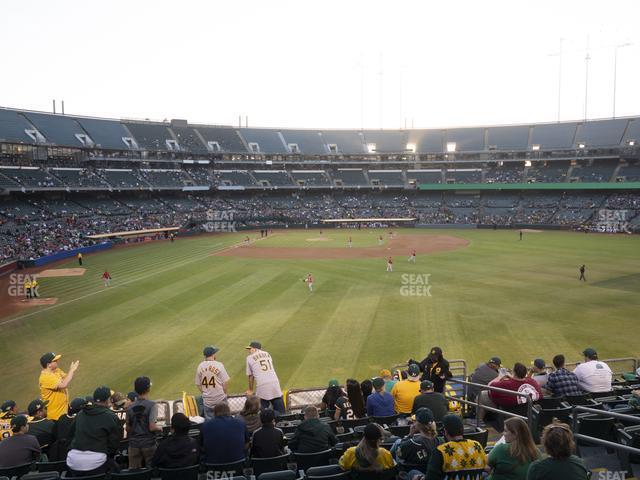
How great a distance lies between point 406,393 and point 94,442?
578 centimetres

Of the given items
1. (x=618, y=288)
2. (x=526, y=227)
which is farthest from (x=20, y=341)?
(x=526, y=227)

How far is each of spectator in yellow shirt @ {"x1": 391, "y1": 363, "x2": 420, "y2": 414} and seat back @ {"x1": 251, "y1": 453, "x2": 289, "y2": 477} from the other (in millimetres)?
3214

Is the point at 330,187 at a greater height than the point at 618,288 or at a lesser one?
greater

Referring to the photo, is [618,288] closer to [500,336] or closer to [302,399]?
[500,336]

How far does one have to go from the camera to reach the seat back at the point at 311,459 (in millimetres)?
6777

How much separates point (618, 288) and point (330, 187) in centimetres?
7098

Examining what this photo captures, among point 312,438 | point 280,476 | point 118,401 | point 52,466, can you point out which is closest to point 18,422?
point 52,466

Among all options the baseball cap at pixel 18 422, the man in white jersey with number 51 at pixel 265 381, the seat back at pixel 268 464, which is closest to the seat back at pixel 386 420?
the seat back at pixel 268 464

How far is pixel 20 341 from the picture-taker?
21.9 meters

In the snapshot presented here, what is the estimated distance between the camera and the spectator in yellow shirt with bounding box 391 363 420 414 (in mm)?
9156

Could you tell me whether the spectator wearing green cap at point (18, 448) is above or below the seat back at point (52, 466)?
above

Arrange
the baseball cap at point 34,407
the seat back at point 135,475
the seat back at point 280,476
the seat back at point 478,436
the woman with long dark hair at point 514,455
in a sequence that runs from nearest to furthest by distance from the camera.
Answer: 1. the woman with long dark hair at point 514,455
2. the seat back at point 280,476
3. the seat back at point 135,475
4. the seat back at point 478,436
5. the baseball cap at point 34,407

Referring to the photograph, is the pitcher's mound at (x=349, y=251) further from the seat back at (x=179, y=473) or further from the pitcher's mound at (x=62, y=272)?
the seat back at (x=179, y=473)

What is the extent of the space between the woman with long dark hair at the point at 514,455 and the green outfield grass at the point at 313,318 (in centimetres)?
1151
